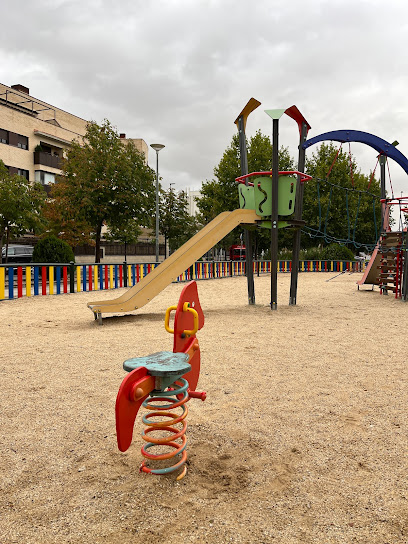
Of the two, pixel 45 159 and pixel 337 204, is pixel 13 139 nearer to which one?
pixel 45 159

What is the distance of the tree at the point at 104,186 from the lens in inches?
882

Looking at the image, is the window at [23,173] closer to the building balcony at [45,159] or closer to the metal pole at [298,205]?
the building balcony at [45,159]

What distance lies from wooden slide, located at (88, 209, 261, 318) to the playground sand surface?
6.45ft

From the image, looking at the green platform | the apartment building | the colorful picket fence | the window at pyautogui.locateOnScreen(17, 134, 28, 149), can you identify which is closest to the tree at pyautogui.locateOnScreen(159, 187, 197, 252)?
the apartment building

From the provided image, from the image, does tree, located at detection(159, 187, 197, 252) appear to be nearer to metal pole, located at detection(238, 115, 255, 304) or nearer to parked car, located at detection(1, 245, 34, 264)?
parked car, located at detection(1, 245, 34, 264)

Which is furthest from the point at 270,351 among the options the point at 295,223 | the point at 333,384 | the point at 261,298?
the point at 261,298

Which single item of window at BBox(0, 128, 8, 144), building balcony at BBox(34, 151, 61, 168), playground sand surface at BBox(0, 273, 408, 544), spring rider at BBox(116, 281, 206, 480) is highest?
window at BBox(0, 128, 8, 144)

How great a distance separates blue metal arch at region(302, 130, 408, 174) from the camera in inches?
442

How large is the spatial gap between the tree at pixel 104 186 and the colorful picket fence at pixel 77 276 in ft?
18.7

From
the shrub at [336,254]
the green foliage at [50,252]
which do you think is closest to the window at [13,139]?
the green foliage at [50,252]

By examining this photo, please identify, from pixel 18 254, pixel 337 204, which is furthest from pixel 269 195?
pixel 337 204

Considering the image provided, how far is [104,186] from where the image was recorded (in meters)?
22.4

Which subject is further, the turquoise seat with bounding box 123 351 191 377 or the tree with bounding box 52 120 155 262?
the tree with bounding box 52 120 155 262

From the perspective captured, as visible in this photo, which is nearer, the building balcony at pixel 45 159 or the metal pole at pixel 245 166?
the metal pole at pixel 245 166
